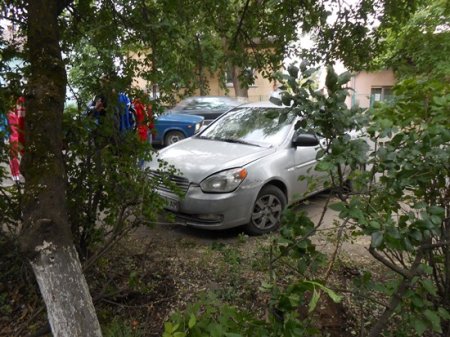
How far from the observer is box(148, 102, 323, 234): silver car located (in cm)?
447

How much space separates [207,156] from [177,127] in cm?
724

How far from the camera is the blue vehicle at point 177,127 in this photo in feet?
38.8

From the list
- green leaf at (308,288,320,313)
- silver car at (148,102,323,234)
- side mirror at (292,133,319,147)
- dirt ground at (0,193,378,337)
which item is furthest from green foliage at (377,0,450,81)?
green leaf at (308,288,320,313)

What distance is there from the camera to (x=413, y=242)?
1.62 metres

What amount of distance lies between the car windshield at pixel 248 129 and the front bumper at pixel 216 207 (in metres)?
0.91

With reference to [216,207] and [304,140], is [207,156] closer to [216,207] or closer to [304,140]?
[216,207]

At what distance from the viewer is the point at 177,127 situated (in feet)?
39.1

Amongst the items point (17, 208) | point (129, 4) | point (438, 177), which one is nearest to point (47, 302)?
point (17, 208)

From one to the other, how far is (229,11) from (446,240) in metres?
3.42

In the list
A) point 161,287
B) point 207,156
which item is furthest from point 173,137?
point 161,287

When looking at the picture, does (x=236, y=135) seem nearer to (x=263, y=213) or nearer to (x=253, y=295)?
(x=263, y=213)

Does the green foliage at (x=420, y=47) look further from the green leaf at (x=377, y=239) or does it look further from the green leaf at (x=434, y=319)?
the green leaf at (x=377, y=239)

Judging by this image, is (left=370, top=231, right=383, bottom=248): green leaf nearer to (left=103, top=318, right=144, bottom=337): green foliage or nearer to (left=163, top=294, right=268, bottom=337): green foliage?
(left=163, top=294, right=268, bottom=337): green foliage

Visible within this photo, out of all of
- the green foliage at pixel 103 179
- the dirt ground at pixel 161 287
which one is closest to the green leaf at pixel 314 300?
the dirt ground at pixel 161 287
